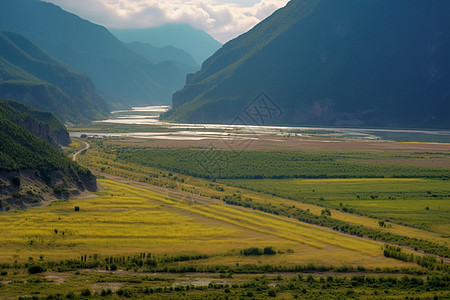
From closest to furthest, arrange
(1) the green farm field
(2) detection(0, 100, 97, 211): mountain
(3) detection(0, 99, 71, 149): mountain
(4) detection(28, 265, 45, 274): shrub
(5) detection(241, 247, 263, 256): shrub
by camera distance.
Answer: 1. (4) detection(28, 265, 45, 274): shrub
2. (5) detection(241, 247, 263, 256): shrub
3. (2) detection(0, 100, 97, 211): mountain
4. (1) the green farm field
5. (3) detection(0, 99, 71, 149): mountain

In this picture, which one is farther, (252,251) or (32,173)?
(32,173)

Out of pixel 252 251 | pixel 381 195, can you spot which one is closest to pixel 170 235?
pixel 252 251

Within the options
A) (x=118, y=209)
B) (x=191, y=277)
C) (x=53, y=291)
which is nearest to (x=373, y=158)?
(x=118, y=209)

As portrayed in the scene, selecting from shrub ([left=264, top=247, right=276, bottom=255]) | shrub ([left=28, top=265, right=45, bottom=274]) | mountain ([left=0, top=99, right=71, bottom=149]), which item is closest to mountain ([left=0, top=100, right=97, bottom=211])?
shrub ([left=28, top=265, right=45, bottom=274])

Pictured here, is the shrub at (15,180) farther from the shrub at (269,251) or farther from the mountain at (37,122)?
the shrub at (269,251)

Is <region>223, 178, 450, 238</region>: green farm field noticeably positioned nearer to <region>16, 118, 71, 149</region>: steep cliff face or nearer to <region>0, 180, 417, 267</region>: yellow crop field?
<region>0, 180, 417, 267</region>: yellow crop field

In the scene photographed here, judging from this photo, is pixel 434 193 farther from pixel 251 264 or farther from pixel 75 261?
pixel 75 261

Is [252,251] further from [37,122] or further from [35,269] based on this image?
[37,122]
